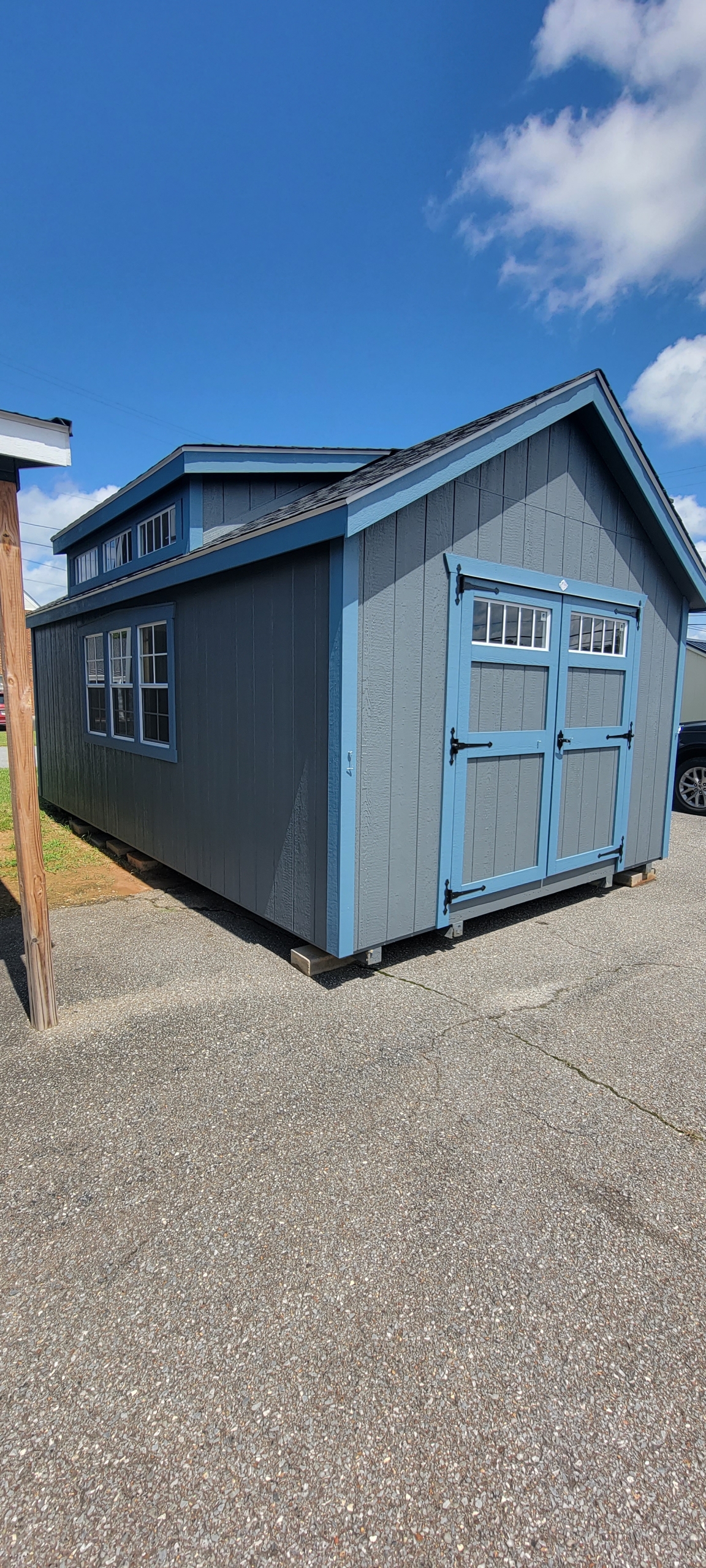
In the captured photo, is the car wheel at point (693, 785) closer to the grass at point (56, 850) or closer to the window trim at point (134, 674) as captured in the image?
the window trim at point (134, 674)

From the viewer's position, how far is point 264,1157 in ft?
7.75

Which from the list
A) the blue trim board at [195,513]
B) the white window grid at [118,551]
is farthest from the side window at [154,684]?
the white window grid at [118,551]

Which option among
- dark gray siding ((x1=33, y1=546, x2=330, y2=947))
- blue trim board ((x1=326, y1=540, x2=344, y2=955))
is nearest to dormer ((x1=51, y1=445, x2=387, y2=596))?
dark gray siding ((x1=33, y1=546, x2=330, y2=947))

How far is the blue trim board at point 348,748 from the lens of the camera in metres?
3.43

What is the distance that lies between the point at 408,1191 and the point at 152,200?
17084 mm

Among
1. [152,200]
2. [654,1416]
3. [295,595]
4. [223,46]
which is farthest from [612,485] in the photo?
[152,200]

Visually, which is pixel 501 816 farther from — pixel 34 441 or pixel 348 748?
pixel 34 441

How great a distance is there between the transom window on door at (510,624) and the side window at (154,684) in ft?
9.02

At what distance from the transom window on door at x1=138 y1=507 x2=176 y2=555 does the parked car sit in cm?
730

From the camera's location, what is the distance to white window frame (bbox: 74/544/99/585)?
10.2 metres

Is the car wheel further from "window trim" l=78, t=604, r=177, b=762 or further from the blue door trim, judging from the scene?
the blue door trim

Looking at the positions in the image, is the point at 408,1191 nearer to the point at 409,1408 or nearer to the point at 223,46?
the point at 409,1408

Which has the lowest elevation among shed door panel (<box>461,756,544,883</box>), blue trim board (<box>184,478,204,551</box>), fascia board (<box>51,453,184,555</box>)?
shed door panel (<box>461,756,544,883</box>)

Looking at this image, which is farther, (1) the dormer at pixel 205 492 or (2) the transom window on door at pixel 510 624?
(1) the dormer at pixel 205 492
